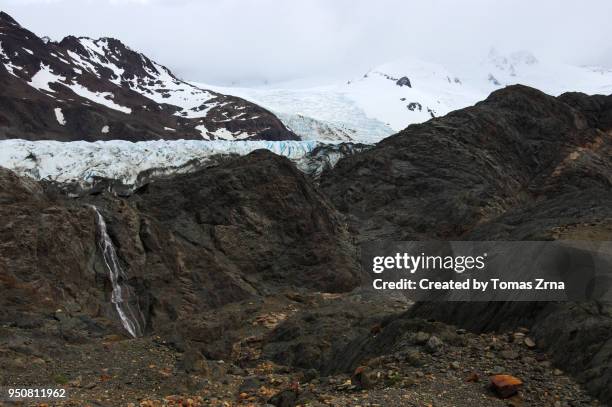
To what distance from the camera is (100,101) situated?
125 m

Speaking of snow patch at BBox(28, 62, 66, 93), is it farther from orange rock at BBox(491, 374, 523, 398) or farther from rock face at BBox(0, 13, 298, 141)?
orange rock at BBox(491, 374, 523, 398)

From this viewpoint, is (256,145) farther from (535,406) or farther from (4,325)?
(535,406)

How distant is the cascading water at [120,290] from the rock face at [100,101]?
6987 cm

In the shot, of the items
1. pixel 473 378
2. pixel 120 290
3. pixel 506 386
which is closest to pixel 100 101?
pixel 120 290

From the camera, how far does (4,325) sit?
1489 cm

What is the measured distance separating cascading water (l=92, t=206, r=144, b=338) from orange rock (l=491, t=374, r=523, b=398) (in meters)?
13.7

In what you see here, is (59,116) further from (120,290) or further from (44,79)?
(120,290)

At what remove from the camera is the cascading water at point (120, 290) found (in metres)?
21.1

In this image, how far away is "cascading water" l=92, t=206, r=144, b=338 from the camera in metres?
21.1

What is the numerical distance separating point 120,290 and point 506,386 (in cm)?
1580

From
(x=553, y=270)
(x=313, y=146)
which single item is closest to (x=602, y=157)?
(x=313, y=146)

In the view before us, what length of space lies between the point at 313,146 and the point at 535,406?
4912 centimetres

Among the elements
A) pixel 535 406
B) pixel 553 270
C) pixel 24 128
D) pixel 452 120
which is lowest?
pixel 535 406

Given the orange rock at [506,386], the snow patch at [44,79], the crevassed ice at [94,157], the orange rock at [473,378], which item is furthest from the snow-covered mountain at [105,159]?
the snow patch at [44,79]
